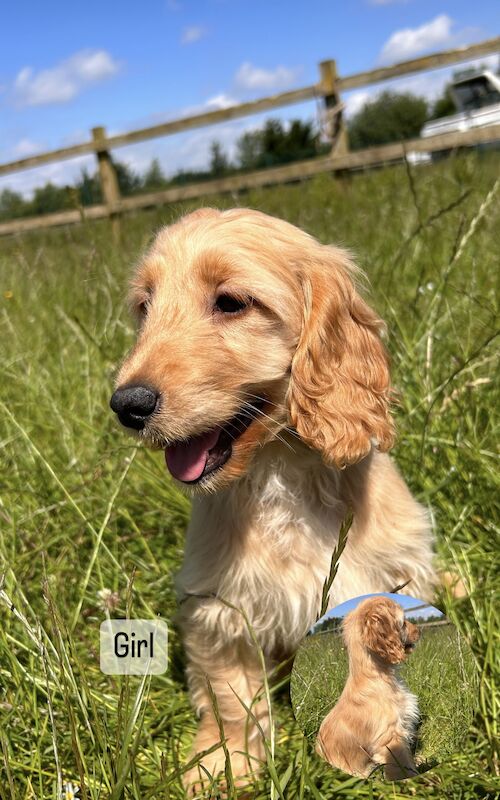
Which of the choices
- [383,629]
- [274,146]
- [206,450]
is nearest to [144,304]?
[206,450]

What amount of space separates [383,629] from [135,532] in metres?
1.40

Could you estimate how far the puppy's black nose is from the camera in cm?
146

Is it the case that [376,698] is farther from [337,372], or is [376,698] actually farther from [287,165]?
[287,165]

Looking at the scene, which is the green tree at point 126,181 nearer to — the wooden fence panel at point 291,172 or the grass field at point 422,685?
the wooden fence panel at point 291,172

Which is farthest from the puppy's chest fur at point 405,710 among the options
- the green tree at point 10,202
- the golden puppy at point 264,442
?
the green tree at point 10,202

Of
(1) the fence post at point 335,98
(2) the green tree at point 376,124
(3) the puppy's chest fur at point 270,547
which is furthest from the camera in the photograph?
(1) the fence post at point 335,98

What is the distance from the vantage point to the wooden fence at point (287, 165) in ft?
23.1

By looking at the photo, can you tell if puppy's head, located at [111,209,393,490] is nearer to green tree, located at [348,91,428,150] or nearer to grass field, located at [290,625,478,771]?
grass field, located at [290,625,478,771]

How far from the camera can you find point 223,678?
5.99ft

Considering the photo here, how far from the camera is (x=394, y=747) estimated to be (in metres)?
1.27

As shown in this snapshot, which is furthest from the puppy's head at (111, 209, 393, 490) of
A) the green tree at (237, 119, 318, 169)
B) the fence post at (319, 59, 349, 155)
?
the fence post at (319, 59, 349, 155)

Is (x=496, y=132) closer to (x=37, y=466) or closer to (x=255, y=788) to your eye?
(x=37, y=466)

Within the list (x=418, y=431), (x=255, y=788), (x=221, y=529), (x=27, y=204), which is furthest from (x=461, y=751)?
(x=27, y=204)

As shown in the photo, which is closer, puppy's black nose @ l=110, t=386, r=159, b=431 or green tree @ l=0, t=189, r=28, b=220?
puppy's black nose @ l=110, t=386, r=159, b=431
